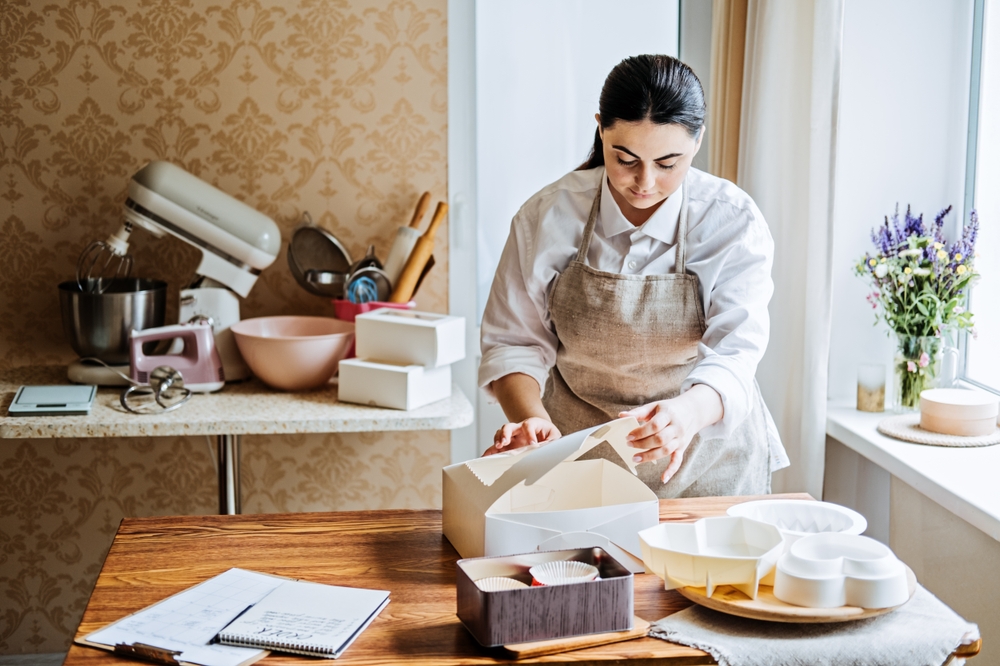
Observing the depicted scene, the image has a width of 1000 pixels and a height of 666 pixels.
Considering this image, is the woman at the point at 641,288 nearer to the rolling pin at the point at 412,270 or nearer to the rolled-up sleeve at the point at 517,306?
the rolled-up sleeve at the point at 517,306

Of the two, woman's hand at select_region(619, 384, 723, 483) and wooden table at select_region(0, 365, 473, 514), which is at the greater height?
woman's hand at select_region(619, 384, 723, 483)

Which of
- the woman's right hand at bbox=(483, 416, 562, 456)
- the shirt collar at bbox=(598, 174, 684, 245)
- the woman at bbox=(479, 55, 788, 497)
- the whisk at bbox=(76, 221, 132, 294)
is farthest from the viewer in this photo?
the whisk at bbox=(76, 221, 132, 294)

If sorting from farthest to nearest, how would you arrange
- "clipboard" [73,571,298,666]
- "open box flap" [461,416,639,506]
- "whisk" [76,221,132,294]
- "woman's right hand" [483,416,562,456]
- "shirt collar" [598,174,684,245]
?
1. "whisk" [76,221,132,294]
2. "shirt collar" [598,174,684,245]
3. "woman's right hand" [483,416,562,456]
4. "open box flap" [461,416,639,506]
5. "clipboard" [73,571,298,666]

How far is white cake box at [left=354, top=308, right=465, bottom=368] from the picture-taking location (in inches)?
89.1

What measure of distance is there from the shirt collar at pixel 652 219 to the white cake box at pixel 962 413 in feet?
2.80

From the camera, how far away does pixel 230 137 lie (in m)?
2.64

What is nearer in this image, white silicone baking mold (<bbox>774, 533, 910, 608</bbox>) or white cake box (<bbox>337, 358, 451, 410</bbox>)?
white silicone baking mold (<bbox>774, 533, 910, 608</bbox>)

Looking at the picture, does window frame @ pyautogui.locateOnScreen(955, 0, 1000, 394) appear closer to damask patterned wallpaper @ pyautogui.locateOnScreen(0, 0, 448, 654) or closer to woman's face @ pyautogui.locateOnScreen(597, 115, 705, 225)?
woman's face @ pyautogui.locateOnScreen(597, 115, 705, 225)

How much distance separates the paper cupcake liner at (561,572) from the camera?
1128mm

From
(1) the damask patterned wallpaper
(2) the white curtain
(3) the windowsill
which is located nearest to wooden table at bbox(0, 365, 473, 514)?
(1) the damask patterned wallpaper

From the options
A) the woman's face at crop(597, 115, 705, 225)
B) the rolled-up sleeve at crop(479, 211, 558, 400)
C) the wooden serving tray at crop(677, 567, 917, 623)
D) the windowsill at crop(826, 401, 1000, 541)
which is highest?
the woman's face at crop(597, 115, 705, 225)

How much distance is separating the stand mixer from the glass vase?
1.61m

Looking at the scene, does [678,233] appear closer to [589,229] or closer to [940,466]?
[589,229]

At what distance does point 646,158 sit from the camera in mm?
1602
